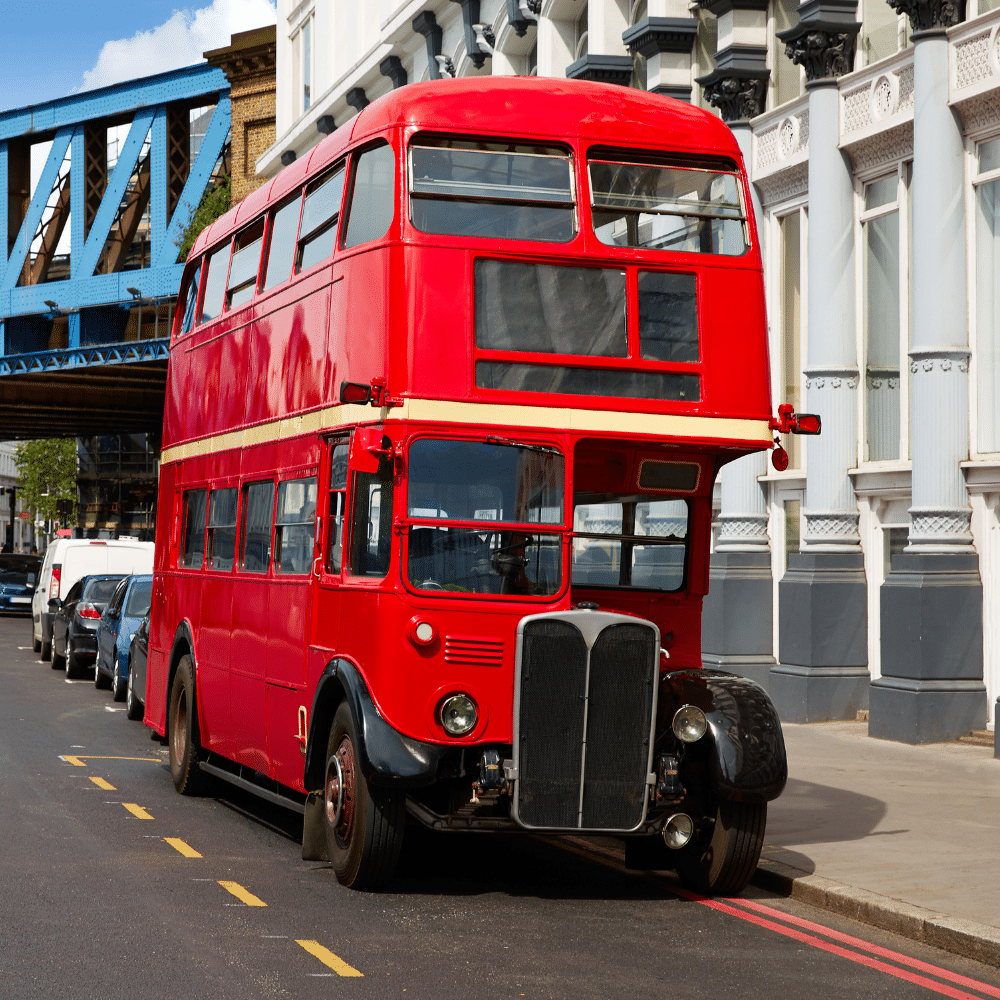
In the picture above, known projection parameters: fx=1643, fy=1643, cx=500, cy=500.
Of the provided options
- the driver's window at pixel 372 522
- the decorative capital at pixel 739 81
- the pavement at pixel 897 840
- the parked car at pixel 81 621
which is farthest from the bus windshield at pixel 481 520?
the parked car at pixel 81 621

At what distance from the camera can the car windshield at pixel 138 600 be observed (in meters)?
21.2

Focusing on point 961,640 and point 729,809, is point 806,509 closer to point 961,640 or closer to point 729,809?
point 961,640

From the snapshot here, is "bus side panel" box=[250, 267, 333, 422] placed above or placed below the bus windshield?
above

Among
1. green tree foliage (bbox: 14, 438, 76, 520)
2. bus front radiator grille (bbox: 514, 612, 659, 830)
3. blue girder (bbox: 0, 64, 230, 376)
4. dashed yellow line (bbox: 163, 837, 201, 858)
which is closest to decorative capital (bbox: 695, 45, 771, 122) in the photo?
dashed yellow line (bbox: 163, 837, 201, 858)

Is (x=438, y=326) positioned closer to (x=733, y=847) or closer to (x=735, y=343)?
(x=735, y=343)

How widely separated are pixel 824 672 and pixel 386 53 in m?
19.5

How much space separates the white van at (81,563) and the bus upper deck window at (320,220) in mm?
18960

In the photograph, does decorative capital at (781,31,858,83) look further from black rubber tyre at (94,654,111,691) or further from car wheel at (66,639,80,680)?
car wheel at (66,639,80,680)

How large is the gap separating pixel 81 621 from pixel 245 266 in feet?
44.8

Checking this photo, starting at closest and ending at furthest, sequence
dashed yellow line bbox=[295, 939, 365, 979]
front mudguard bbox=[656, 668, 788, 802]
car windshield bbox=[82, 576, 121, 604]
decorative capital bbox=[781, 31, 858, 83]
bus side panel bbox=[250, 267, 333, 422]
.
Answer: dashed yellow line bbox=[295, 939, 365, 979]
front mudguard bbox=[656, 668, 788, 802]
bus side panel bbox=[250, 267, 333, 422]
decorative capital bbox=[781, 31, 858, 83]
car windshield bbox=[82, 576, 121, 604]

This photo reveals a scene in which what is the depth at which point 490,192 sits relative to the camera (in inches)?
356

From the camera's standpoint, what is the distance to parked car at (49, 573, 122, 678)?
2455 centimetres

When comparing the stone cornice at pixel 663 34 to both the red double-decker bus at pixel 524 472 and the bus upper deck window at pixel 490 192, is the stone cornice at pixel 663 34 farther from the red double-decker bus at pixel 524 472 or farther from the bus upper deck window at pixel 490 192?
the bus upper deck window at pixel 490 192

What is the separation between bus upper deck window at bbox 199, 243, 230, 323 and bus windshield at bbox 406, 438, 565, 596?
469 centimetres
